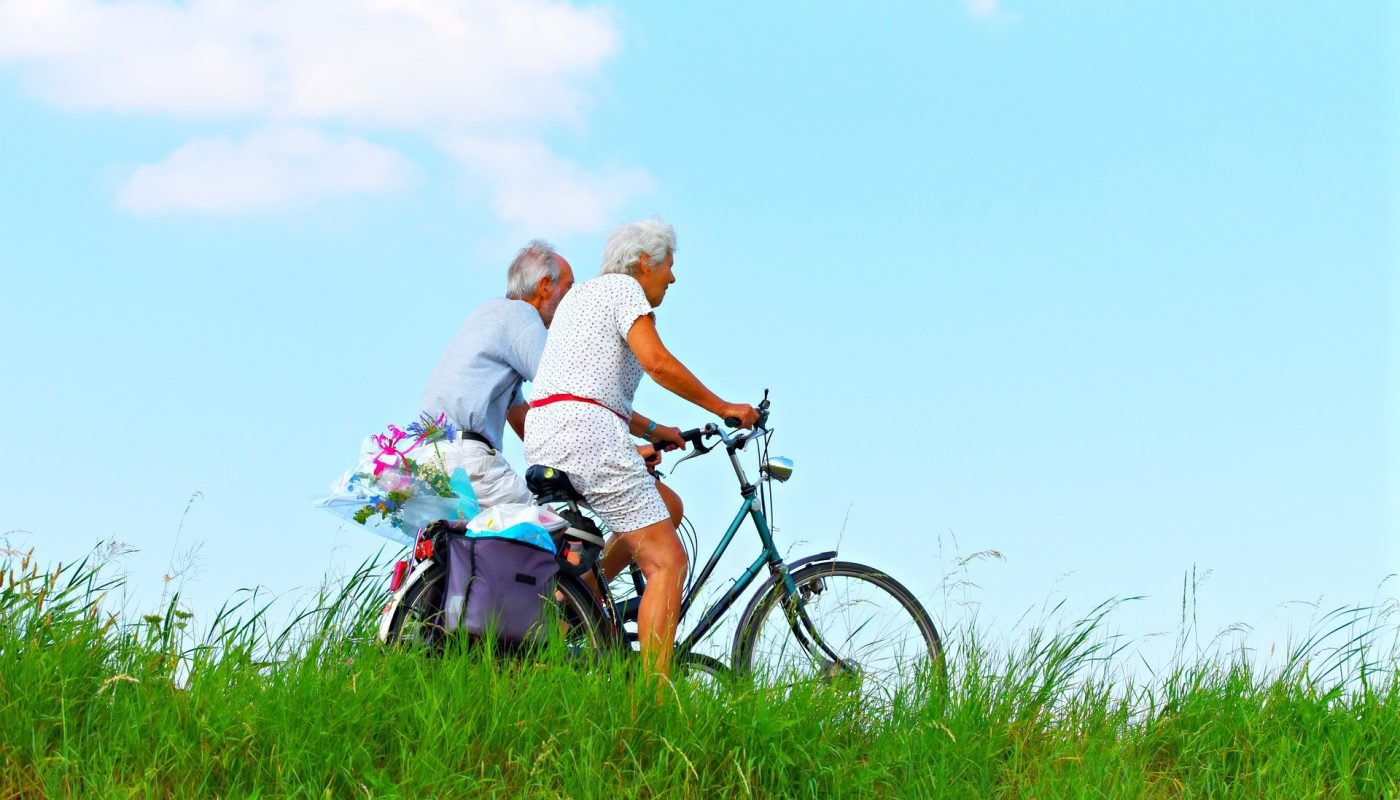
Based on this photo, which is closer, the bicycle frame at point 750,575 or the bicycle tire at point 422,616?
the bicycle tire at point 422,616

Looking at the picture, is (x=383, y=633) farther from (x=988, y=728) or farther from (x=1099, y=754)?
(x=1099, y=754)

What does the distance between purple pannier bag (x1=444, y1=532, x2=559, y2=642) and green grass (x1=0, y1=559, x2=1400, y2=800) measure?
17 centimetres

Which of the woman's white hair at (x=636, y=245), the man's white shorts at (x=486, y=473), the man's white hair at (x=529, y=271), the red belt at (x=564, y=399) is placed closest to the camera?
the red belt at (x=564, y=399)

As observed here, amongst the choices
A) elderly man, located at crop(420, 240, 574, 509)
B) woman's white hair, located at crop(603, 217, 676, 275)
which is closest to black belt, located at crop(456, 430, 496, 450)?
elderly man, located at crop(420, 240, 574, 509)

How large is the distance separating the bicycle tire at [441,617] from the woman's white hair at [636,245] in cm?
139

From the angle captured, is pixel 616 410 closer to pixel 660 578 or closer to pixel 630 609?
pixel 660 578

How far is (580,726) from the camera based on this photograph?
486 cm

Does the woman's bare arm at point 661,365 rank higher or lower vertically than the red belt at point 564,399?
higher

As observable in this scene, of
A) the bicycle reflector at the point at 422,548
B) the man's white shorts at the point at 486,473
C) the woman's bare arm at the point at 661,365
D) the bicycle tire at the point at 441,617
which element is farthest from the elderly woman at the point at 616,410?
the man's white shorts at the point at 486,473

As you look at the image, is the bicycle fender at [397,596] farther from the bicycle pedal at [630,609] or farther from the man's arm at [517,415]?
the man's arm at [517,415]

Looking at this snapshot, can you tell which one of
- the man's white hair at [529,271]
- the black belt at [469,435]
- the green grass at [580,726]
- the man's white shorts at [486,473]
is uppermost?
the man's white hair at [529,271]

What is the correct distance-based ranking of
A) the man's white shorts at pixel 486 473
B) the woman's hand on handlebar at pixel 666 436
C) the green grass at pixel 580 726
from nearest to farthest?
the green grass at pixel 580 726, the woman's hand on handlebar at pixel 666 436, the man's white shorts at pixel 486 473

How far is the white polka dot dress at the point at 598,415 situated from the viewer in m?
5.77

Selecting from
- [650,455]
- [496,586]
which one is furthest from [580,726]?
[650,455]
